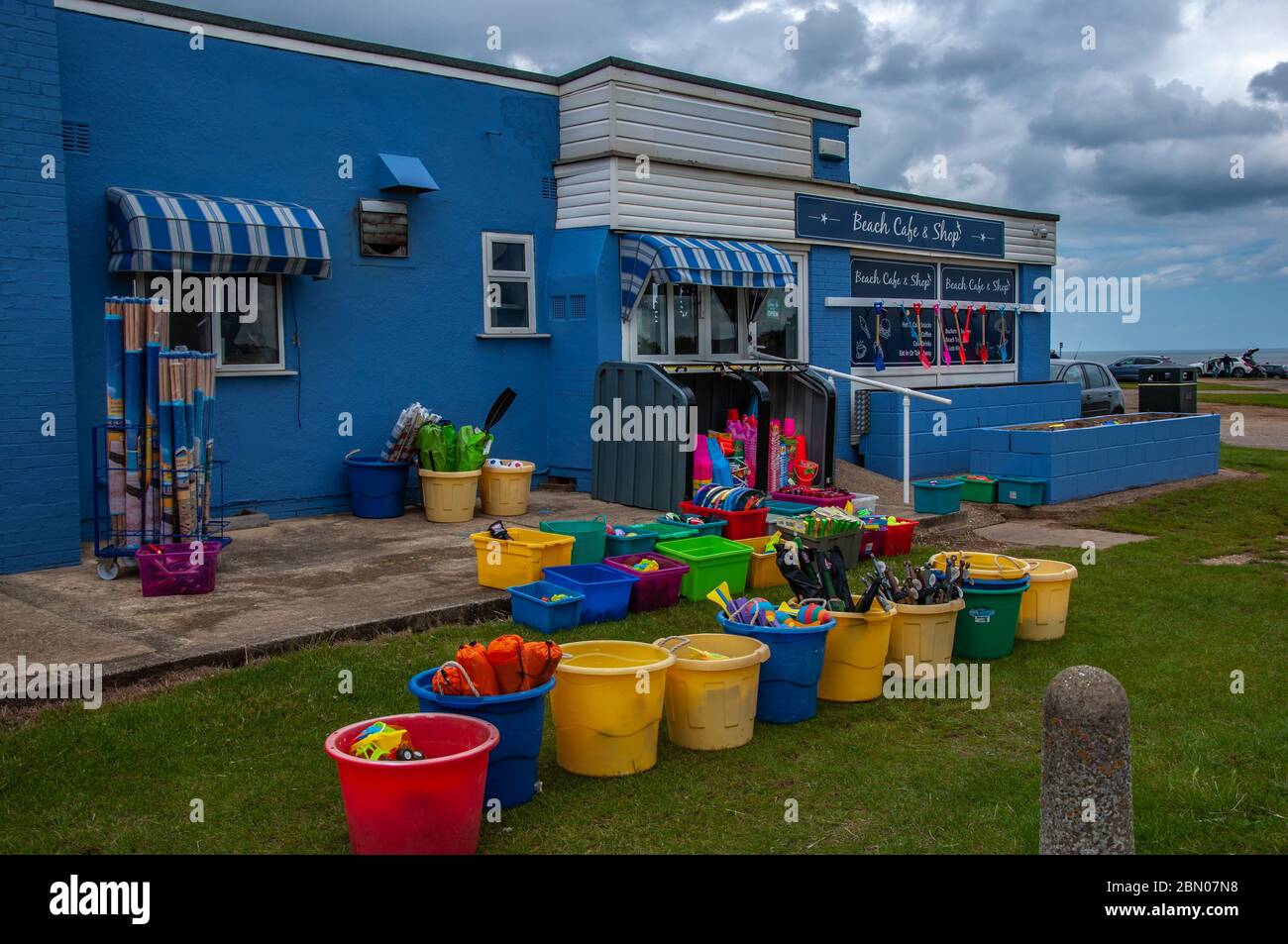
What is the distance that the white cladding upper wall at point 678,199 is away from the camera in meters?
13.6

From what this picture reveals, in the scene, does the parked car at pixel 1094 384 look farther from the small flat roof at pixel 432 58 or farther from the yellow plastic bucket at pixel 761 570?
the yellow plastic bucket at pixel 761 570

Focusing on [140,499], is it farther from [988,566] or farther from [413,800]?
[988,566]

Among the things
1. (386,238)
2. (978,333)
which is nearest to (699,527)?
(386,238)

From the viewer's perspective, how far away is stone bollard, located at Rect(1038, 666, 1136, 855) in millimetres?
3928

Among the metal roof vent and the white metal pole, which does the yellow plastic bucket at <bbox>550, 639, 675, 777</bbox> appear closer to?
the metal roof vent

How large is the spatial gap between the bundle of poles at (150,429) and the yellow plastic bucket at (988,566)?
5725mm

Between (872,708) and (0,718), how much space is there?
15.8 ft

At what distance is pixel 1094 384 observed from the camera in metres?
22.3

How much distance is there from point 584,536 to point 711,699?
347 cm

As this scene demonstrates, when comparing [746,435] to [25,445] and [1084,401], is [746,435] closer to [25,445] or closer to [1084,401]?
[25,445]

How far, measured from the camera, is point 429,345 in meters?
13.0

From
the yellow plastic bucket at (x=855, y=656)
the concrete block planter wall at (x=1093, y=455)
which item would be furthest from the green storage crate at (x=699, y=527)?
the concrete block planter wall at (x=1093, y=455)

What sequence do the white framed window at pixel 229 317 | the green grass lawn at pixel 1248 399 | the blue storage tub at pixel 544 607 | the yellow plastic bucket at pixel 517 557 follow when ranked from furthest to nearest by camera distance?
the green grass lawn at pixel 1248 399 < the white framed window at pixel 229 317 < the yellow plastic bucket at pixel 517 557 < the blue storage tub at pixel 544 607

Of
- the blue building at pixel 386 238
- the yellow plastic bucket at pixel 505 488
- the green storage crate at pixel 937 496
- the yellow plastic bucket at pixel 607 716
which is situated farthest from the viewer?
the green storage crate at pixel 937 496
